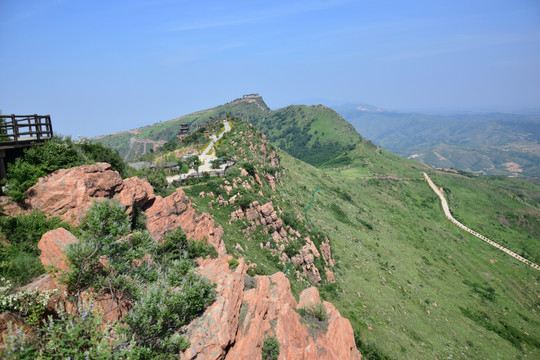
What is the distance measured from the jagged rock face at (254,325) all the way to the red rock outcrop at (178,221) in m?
4.53

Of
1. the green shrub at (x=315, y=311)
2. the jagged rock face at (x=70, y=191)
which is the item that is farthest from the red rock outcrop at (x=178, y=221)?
the green shrub at (x=315, y=311)

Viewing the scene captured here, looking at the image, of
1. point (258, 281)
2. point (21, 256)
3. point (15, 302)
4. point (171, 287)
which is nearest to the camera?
point (15, 302)

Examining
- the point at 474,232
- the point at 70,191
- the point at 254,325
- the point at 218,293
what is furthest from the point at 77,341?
the point at 474,232

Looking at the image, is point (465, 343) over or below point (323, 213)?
below

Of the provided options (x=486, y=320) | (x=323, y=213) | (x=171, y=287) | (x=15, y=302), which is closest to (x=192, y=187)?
(x=171, y=287)

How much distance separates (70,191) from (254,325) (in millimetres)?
14137

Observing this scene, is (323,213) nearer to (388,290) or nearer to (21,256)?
(388,290)

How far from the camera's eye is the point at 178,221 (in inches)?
911

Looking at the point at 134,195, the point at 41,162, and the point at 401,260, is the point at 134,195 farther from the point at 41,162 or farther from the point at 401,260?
the point at 401,260

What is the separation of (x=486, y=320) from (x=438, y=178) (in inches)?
4479

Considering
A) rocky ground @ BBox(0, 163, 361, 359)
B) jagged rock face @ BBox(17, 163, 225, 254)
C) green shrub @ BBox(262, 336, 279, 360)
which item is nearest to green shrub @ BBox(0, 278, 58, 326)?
rocky ground @ BBox(0, 163, 361, 359)

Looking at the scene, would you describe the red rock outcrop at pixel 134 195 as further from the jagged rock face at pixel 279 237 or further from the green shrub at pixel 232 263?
the jagged rock face at pixel 279 237

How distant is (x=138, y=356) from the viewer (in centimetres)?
943

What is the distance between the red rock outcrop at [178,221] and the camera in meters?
21.0
